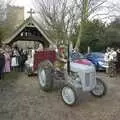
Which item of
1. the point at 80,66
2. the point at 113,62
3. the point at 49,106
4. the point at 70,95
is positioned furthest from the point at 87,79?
the point at 113,62

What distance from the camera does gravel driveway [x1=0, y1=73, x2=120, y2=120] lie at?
8.69 m

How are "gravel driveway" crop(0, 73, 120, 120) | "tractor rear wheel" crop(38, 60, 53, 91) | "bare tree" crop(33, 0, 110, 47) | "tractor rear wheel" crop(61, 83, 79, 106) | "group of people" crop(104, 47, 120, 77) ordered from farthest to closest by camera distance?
"bare tree" crop(33, 0, 110, 47)
"group of people" crop(104, 47, 120, 77)
"tractor rear wheel" crop(38, 60, 53, 91)
"tractor rear wheel" crop(61, 83, 79, 106)
"gravel driveway" crop(0, 73, 120, 120)

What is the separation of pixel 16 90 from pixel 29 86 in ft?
3.58

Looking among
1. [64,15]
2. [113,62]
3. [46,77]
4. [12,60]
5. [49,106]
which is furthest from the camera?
[64,15]

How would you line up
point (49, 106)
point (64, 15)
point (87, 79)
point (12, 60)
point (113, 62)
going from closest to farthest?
point (49, 106) < point (87, 79) < point (113, 62) < point (12, 60) < point (64, 15)

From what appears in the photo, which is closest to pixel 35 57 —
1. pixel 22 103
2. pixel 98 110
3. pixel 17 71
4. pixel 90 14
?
pixel 17 71

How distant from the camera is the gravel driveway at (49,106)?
869 cm

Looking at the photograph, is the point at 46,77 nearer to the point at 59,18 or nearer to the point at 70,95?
the point at 70,95

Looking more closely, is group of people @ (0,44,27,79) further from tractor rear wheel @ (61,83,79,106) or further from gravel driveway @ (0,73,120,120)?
tractor rear wheel @ (61,83,79,106)

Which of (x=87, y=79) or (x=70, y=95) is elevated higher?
(x=87, y=79)

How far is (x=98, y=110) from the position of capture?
943 centimetres

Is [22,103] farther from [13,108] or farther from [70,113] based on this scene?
[70,113]

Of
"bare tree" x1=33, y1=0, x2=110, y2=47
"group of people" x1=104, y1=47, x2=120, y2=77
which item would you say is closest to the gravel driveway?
"group of people" x1=104, y1=47, x2=120, y2=77

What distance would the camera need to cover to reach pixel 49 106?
9859mm
